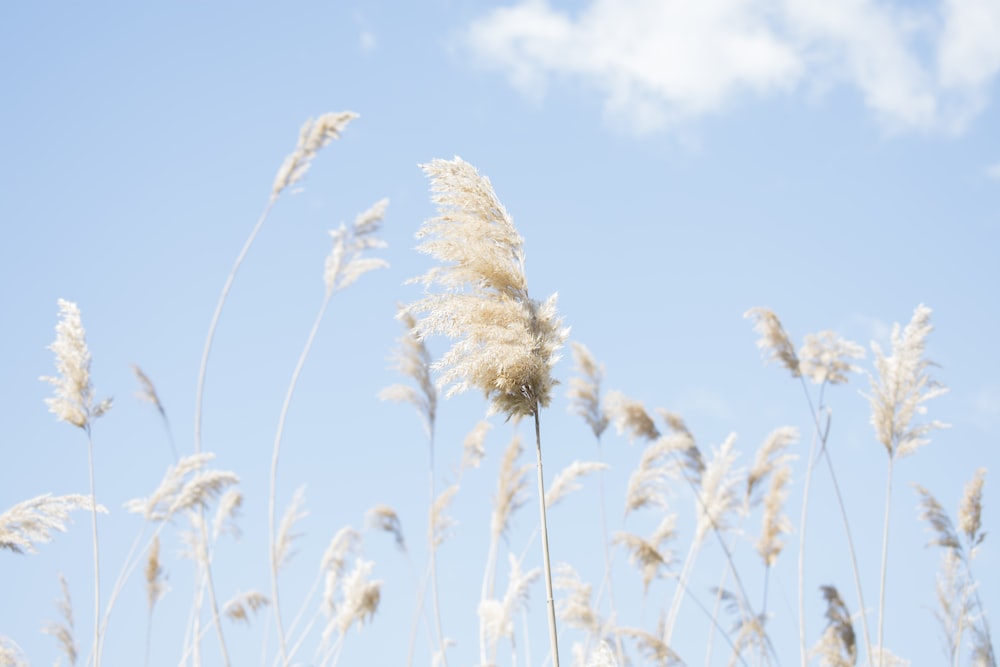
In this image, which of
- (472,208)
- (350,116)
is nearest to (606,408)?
(350,116)

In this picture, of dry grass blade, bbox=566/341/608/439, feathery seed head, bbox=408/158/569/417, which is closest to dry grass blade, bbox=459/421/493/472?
dry grass blade, bbox=566/341/608/439

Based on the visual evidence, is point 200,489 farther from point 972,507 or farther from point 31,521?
point 972,507

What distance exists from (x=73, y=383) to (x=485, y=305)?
3040 millimetres

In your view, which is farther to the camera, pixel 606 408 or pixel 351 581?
pixel 606 408

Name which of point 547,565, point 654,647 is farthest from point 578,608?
point 547,565

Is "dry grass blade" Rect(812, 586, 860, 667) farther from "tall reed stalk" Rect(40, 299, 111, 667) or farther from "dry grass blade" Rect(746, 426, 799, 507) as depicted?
"tall reed stalk" Rect(40, 299, 111, 667)

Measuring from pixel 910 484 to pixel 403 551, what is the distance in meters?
4.09

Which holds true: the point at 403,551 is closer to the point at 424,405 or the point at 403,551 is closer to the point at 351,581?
the point at 351,581

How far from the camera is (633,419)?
6176mm

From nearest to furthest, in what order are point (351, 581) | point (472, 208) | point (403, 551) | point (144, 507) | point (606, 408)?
point (472, 208), point (144, 507), point (351, 581), point (606, 408), point (403, 551)

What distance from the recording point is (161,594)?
6.57 m

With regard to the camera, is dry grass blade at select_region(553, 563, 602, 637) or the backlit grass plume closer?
the backlit grass plume

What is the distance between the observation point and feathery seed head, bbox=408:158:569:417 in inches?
108

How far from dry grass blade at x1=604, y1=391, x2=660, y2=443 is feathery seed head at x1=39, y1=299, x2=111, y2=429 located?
3289 mm
